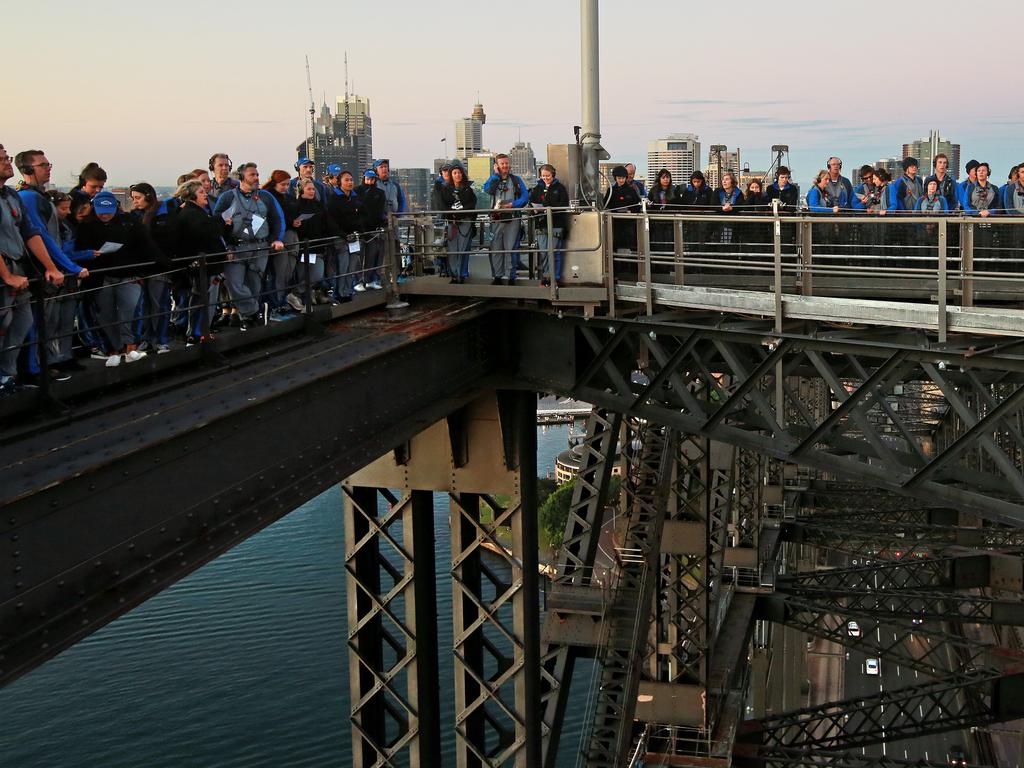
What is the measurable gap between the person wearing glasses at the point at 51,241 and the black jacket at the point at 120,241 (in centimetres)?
34

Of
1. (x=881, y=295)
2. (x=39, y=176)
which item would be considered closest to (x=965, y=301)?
(x=881, y=295)

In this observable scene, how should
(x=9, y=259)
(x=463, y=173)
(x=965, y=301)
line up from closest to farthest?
(x=9, y=259)
(x=965, y=301)
(x=463, y=173)

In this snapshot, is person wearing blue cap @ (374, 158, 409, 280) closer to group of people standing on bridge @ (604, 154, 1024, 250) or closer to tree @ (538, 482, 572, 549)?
group of people standing on bridge @ (604, 154, 1024, 250)

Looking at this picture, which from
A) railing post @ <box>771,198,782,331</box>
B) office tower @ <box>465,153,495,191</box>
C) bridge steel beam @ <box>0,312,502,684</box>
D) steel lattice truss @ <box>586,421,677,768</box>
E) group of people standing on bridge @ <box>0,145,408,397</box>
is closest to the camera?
bridge steel beam @ <box>0,312,502,684</box>

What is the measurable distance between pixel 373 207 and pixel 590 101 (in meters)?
2.95

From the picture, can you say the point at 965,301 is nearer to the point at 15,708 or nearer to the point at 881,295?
the point at 881,295

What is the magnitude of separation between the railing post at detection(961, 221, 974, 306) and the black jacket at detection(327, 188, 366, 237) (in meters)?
6.94

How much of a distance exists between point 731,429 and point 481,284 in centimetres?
328

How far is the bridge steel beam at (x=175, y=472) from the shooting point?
6.80 meters

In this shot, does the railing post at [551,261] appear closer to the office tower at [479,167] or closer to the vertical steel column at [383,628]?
the vertical steel column at [383,628]

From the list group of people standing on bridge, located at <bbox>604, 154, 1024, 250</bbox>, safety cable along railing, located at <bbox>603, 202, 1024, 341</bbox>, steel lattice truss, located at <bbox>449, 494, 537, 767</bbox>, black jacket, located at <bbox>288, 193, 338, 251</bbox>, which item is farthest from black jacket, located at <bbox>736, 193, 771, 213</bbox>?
steel lattice truss, located at <bbox>449, 494, 537, 767</bbox>

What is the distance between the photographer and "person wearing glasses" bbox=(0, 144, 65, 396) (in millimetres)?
8633

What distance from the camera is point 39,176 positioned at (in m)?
9.54

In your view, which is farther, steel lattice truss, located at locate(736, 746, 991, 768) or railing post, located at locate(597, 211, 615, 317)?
steel lattice truss, located at locate(736, 746, 991, 768)
